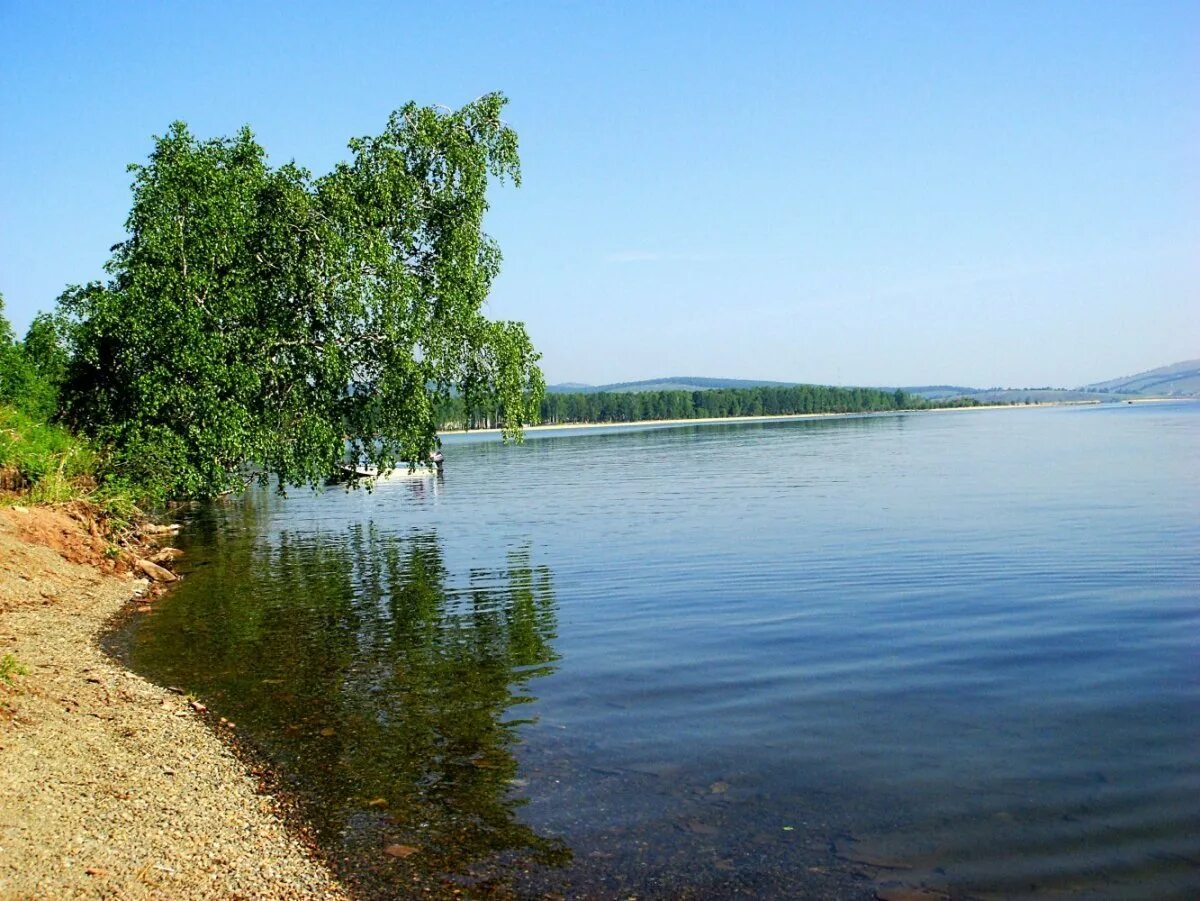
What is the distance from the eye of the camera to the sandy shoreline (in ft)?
27.0

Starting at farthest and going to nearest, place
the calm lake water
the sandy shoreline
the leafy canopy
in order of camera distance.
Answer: the leafy canopy, the calm lake water, the sandy shoreline

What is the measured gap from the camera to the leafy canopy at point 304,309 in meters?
26.6

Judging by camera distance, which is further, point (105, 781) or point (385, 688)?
point (385, 688)

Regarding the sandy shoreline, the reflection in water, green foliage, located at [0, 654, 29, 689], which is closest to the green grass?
the reflection in water

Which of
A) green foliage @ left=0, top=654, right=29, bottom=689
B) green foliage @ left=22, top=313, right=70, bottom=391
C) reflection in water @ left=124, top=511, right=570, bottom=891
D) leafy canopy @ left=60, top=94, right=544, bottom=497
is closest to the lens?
reflection in water @ left=124, top=511, right=570, bottom=891

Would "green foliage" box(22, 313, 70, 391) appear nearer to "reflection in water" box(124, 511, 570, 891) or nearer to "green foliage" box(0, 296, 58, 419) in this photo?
"green foliage" box(0, 296, 58, 419)

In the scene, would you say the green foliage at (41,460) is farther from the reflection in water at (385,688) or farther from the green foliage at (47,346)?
the green foliage at (47,346)

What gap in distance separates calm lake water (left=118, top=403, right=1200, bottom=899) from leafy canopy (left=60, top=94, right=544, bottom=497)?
452 centimetres

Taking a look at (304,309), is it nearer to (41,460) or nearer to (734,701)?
(41,460)

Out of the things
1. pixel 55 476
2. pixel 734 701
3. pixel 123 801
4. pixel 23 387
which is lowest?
pixel 734 701

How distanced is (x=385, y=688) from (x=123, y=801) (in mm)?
6187

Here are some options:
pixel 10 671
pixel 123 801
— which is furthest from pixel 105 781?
pixel 10 671

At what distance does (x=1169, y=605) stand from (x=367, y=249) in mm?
21428

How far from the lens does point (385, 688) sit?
52.4 feet
